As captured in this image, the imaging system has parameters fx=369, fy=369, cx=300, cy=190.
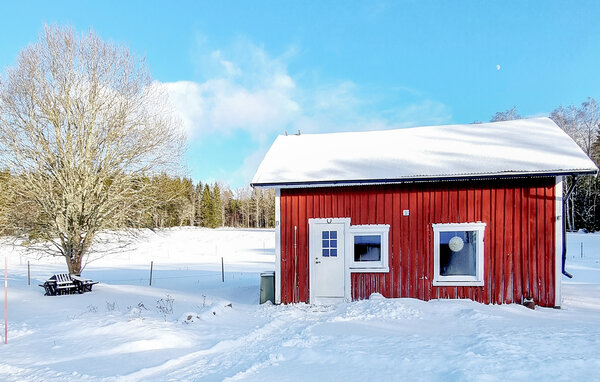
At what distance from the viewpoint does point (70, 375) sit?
4.73 m

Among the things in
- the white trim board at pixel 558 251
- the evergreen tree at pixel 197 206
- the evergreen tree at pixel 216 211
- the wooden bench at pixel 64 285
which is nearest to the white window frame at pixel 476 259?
the white trim board at pixel 558 251

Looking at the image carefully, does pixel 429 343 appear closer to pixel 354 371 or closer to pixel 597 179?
pixel 354 371

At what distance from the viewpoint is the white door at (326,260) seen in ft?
30.5

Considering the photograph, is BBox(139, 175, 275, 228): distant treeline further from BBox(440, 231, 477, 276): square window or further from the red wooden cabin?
BBox(440, 231, 477, 276): square window

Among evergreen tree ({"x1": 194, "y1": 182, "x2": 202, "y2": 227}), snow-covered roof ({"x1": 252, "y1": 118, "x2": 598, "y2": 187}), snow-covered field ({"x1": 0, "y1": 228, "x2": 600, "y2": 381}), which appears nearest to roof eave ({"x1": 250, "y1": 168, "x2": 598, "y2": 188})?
snow-covered roof ({"x1": 252, "y1": 118, "x2": 598, "y2": 187})

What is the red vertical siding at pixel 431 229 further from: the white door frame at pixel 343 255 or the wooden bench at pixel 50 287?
the wooden bench at pixel 50 287

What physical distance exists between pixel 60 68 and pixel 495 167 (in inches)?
587

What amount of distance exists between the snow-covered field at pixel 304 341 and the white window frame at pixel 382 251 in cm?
87

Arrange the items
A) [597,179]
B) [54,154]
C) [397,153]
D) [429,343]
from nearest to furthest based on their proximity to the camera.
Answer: [429,343] < [397,153] < [54,154] < [597,179]

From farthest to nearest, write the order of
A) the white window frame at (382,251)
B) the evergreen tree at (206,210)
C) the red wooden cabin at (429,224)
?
the evergreen tree at (206,210) < the white window frame at (382,251) < the red wooden cabin at (429,224)

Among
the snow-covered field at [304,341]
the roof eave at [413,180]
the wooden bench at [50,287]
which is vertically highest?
the roof eave at [413,180]

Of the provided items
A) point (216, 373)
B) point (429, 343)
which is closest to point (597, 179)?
point (429, 343)

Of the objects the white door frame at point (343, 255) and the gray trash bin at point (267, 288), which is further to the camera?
the gray trash bin at point (267, 288)

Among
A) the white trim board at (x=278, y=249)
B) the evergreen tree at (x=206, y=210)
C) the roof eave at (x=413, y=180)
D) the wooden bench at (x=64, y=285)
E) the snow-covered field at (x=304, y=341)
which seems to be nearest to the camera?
the snow-covered field at (x=304, y=341)
